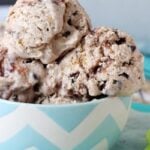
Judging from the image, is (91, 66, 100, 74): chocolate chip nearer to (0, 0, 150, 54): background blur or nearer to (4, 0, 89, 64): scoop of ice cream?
(4, 0, 89, 64): scoop of ice cream

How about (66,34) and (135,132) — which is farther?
(135,132)

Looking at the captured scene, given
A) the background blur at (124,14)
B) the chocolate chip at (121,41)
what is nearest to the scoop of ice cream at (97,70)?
the chocolate chip at (121,41)

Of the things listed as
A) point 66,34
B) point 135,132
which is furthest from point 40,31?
point 135,132

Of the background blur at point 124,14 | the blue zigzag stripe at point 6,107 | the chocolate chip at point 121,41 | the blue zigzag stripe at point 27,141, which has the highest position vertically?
the chocolate chip at point 121,41

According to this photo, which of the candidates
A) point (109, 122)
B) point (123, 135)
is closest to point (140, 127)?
point (123, 135)

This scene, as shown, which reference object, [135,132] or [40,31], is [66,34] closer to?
[40,31]

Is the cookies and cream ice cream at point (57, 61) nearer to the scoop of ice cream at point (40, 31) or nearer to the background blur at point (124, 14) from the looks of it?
the scoop of ice cream at point (40, 31)

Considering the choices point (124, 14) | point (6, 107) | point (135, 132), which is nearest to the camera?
point (6, 107)
